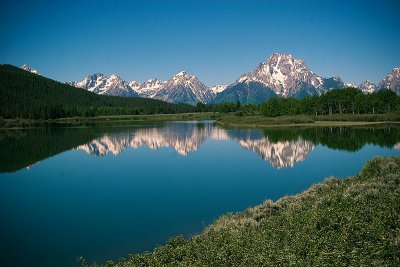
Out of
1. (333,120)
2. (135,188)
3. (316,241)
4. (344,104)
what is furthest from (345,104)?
(316,241)

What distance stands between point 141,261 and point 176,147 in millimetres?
70128

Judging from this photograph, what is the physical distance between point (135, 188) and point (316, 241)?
33293mm

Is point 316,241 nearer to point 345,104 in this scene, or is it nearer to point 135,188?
point 135,188

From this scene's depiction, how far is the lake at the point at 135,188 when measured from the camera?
27906mm

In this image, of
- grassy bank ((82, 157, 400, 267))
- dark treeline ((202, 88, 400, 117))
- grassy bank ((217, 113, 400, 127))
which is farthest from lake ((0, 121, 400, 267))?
dark treeline ((202, 88, 400, 117))

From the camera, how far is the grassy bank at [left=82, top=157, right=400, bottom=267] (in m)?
13.3

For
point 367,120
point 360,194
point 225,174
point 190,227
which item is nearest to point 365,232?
point 360,194

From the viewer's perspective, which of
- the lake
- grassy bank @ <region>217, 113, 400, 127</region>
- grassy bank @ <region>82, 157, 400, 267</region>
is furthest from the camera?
grassy bank @ <region>217, 113, 400, 127</region>

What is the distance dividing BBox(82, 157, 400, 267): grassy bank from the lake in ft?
29.9

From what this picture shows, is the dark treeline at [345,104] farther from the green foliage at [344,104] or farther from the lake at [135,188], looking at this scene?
the lake at [135,188]

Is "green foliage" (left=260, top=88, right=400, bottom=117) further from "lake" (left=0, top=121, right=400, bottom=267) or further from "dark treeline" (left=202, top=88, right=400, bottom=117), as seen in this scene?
"lake" (left=0, top=121, right=400, bottom=267)

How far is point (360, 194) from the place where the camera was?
22.3 meters

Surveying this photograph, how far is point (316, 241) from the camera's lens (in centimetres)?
1489

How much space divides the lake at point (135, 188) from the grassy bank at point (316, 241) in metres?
9.13
